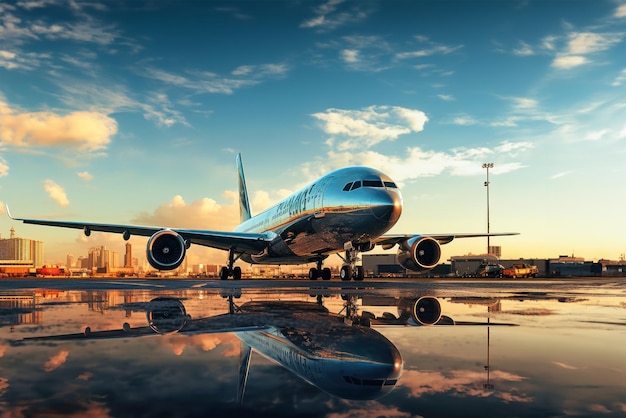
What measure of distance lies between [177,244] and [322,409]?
2096 centimetres

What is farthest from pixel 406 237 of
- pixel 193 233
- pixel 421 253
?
pixel 193 233

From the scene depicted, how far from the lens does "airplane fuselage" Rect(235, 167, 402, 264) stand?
19.0m

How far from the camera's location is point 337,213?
66.4 feet

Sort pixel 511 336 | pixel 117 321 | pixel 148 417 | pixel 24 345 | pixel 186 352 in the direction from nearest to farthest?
pixel 148 417 → pixel 186 352 → pixel 24 345 → pixel 511 336 → pixel 117 321

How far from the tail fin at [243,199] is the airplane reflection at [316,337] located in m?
36.5

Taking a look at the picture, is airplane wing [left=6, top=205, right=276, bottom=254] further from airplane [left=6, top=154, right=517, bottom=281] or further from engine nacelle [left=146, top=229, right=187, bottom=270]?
engine nacelle [left=146, top=229, right=187, bottom=270]

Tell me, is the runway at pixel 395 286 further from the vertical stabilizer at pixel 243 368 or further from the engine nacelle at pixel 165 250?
the vertical stabilizer at pixel 243 368

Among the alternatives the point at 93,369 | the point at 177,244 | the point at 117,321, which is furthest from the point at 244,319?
the point at 177,244

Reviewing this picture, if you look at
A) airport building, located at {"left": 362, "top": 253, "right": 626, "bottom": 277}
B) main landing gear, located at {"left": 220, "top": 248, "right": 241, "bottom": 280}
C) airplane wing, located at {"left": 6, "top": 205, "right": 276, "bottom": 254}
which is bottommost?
airport building, located at {"left": 362, "top": 253, "right": 626, "bottom": 277}

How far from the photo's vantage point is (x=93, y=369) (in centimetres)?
334

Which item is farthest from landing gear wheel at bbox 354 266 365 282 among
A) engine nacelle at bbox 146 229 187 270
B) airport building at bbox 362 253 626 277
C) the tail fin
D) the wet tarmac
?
airport building at bbox 362 253 626 277

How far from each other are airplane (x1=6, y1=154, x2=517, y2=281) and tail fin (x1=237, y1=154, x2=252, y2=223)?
44.5ft

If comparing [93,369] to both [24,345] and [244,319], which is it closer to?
[24,345]

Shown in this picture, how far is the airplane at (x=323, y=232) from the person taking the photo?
19359 mm
